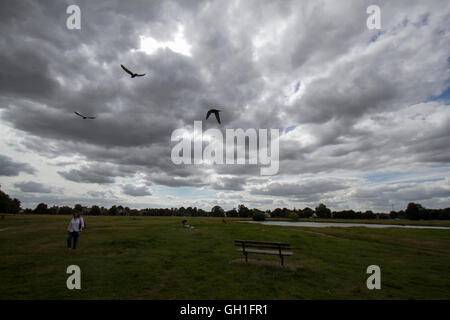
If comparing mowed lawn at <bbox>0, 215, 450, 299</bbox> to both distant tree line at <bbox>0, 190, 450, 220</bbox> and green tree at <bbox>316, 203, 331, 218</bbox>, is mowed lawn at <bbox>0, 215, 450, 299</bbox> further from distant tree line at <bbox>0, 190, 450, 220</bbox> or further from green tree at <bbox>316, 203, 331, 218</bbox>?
green tree at <bbox>316, 203, 331, 218</bbox>

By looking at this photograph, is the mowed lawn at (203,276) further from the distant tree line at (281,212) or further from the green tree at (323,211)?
the green tree at (323,211)

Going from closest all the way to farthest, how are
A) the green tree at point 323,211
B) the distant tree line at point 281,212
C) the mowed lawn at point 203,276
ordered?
1. the mowed lawn at point 203,276
2. the distant tree line at point 281,212
3. the green tree at point 323,211

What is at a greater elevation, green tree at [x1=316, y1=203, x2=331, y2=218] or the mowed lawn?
the mowed lawn

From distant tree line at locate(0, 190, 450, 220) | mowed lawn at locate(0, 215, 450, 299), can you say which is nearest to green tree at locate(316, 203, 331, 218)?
distant tree line at locate(0, 190, 450, 220)

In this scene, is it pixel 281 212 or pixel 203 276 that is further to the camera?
pixel 281 212

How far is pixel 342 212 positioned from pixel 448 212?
5292 cm

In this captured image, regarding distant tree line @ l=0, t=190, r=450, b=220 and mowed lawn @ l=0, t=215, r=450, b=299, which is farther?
distant tree line @ l=0, t=190, r=450, b=220

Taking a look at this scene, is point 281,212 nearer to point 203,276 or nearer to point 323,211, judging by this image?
point 323,211

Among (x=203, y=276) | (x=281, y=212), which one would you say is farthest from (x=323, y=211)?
(x=203, y=276)

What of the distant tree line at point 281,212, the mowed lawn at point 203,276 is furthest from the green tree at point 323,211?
the mowed lawn at point 203,276

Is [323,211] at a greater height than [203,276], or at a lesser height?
lesser

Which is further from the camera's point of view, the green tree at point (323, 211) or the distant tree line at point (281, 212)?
the green tree at point (323, 211)
